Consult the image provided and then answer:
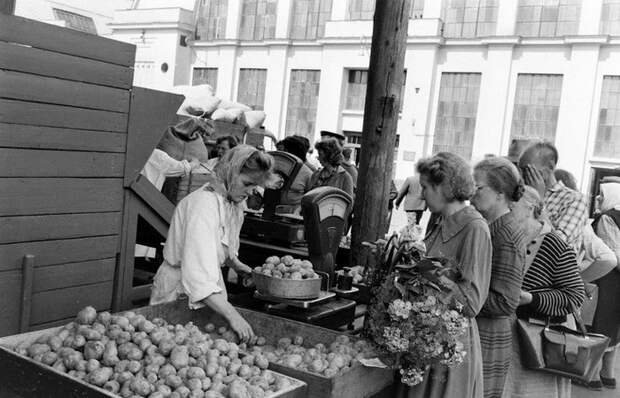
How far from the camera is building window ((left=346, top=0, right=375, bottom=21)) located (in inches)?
1052

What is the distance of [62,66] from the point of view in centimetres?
312

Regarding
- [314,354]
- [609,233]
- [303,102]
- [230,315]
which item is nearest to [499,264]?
[314,354]

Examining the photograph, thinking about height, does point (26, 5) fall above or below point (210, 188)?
above

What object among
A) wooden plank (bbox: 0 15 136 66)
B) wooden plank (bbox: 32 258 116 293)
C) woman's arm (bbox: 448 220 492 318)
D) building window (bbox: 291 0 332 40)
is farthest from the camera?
building window (bbox: 291 0 332 40)

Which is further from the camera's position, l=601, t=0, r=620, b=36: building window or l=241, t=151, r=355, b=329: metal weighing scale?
l=601, t=0, r=620, b=36: building window

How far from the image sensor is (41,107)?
305 centimetres

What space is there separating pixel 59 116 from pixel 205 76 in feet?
99.1

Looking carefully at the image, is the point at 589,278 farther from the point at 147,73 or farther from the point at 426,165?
the point at 147,73

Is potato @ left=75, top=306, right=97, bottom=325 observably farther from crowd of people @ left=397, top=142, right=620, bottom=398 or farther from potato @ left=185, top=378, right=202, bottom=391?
crowd of people @ left=397, top=142, right=620, bottom=398

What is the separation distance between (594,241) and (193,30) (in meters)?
30.4

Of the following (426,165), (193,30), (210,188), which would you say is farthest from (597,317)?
(193,30)

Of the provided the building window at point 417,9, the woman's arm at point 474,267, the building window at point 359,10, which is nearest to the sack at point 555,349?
the woman's arm at point 474,267

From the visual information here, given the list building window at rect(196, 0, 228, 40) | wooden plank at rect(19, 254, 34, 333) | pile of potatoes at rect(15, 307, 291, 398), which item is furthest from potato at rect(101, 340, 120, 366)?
building window at rect(196, 0, 228, 40)

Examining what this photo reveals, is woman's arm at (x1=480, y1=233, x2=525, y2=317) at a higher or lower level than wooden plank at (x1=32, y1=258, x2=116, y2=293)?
higher
